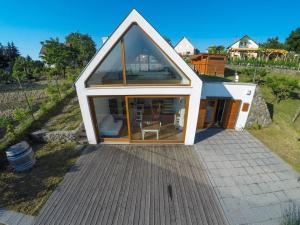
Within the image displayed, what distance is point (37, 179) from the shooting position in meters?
5.96

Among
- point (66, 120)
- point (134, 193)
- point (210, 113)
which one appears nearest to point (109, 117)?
point (66, 120)

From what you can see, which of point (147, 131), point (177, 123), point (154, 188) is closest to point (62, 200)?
point (154, 188)

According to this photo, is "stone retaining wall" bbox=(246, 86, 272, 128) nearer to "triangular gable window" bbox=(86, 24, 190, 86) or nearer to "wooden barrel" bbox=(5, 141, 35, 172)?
"triangular gable window" bbox=(86, 24, 190, 86)

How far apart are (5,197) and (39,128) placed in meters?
4.53

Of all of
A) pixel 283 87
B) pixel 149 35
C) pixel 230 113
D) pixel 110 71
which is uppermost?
pixel 149 35

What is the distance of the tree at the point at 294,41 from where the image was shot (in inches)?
1746

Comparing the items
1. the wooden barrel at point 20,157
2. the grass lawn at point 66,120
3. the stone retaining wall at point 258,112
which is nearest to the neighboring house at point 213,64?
the stone retaining wall at point 258,112

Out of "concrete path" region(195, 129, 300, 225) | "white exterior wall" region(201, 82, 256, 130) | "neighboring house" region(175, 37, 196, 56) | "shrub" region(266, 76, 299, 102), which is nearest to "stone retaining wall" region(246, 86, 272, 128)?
"white exterior wall" region(201, 82, 256, 130)

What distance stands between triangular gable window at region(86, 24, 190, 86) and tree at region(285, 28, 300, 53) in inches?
2344

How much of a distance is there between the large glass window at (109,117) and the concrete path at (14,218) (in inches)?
173

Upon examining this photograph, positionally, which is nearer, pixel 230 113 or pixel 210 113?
pixel 230 113

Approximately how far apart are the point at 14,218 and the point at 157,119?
8230 millimetres

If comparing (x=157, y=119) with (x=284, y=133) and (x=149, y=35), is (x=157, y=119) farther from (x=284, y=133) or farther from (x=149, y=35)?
(x=284, y=133)

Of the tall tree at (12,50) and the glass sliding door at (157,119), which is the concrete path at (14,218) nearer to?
the glass sliding door at (157,119)
